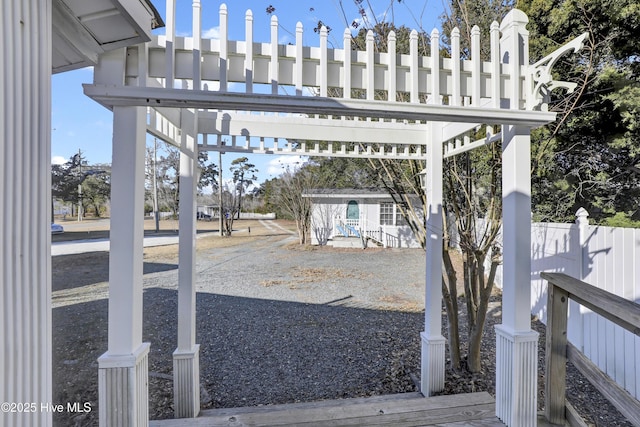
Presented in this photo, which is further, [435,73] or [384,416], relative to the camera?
[384,416]

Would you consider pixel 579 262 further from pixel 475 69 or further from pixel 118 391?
pixel 118 391

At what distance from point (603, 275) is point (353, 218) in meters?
9.57

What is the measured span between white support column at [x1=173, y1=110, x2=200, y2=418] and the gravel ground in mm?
327

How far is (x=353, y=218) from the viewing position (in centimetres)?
1225

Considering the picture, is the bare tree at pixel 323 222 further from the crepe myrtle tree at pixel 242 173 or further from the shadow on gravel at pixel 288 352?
the shadow on gravel at pixel 288 352

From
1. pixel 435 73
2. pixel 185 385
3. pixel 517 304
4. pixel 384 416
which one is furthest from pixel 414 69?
pixel 185 385

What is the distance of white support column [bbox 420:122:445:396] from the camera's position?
247 cm

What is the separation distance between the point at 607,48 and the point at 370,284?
5636mm

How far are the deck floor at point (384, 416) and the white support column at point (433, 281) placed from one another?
1.23 ft

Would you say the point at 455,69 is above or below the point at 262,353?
above

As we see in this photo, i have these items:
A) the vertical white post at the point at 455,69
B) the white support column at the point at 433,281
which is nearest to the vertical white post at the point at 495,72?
the vertical white post at the point at 455,69

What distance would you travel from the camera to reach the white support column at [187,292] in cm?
219

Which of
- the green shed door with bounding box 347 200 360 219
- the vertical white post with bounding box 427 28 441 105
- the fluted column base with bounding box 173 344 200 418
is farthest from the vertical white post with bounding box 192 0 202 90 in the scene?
the green shed door with bounding box 347 200 360 219

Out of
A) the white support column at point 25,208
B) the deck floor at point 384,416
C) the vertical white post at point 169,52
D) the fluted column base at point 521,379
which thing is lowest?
the deck floor at point 384,416
